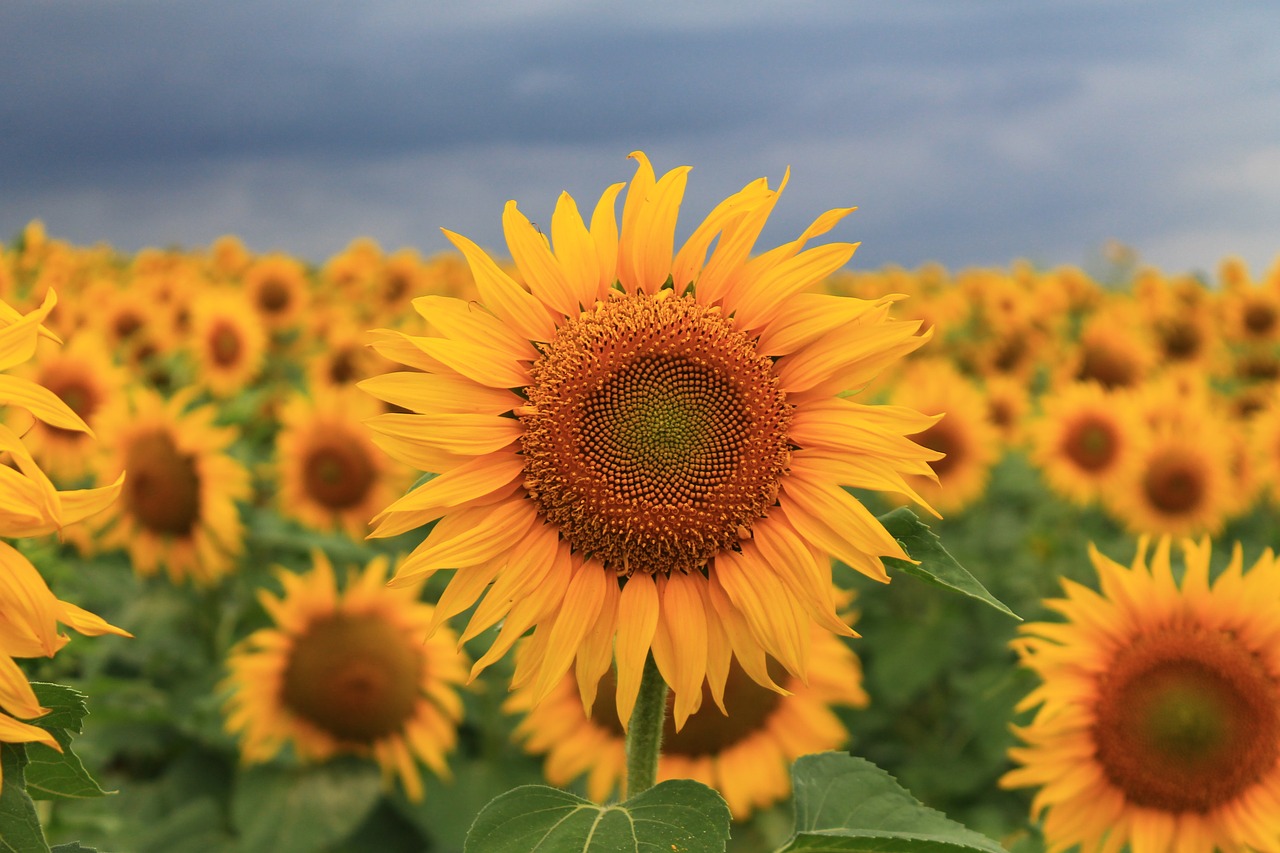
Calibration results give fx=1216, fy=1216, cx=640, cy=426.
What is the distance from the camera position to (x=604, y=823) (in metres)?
1.89

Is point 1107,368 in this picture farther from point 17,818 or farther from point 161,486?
point 17,818

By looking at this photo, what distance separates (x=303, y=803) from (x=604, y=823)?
385 cm

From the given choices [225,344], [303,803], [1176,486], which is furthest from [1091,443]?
[225,344]

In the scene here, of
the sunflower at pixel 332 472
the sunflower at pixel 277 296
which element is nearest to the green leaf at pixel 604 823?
the sunflower at pixel 332 472

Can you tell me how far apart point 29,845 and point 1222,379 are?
40.3 feet

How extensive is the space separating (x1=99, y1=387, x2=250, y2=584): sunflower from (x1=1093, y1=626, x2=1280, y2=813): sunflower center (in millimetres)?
4643

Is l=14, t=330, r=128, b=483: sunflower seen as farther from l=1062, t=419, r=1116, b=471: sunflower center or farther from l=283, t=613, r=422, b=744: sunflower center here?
l=1062, t=419, r=1116, b=471: sunflower center

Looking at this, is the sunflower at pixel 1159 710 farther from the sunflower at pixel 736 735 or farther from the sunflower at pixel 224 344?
the sunflower at pixel 224 344

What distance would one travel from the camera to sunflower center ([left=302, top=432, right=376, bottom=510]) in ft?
23.2

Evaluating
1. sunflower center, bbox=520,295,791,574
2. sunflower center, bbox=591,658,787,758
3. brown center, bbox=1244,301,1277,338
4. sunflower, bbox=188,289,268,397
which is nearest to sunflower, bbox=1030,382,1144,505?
brown center, bbox=1244,301,1277,338

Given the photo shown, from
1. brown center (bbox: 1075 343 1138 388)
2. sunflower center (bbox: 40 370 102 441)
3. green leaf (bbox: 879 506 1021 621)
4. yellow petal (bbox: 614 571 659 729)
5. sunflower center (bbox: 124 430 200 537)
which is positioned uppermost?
brown center (bbox: 1075 343 1138 388)

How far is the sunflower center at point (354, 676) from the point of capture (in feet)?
17.4

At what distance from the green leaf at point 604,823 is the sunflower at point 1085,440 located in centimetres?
729

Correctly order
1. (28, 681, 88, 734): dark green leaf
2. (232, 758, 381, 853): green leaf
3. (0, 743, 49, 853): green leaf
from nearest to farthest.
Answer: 1. (0, 743, 49, 853): green leaf
2. (28, 681, 88, 734): dark green leaf
3. (232, 758, 381, 853): green leaf
